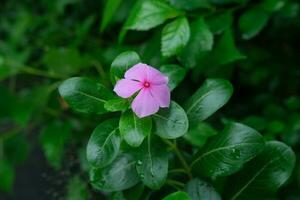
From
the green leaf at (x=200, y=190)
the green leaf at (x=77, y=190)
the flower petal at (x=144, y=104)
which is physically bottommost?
the green leaf at (x=77, y=190)

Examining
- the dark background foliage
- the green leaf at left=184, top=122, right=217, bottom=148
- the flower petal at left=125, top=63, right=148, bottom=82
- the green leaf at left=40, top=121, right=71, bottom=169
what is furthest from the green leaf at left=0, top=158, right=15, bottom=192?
the flower petal at left=125, top=63, right=148, bottom=82

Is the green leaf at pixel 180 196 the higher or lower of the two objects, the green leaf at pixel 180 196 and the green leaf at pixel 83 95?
the lower

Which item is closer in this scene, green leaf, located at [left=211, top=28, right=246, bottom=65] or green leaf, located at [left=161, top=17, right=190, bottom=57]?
green leaf, located at [left=161, top=17, right=190, bottom=57]

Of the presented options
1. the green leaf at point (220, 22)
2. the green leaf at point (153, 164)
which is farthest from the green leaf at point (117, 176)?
the green leaf at point (220, 22)

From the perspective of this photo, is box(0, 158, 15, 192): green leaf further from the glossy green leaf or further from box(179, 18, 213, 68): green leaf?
the glossy green leaf

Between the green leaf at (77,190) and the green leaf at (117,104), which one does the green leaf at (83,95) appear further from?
the green leaf at (77,190)

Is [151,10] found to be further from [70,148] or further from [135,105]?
[70,148]

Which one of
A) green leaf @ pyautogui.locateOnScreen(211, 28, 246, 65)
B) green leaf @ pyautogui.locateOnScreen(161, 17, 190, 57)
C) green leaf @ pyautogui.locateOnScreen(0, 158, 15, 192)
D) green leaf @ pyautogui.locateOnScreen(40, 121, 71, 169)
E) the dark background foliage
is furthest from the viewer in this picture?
green leaf @ pyautogui.locateOnScreen(0, 158, 15, 192)

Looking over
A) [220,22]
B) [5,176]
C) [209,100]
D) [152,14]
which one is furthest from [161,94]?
[5,176]
